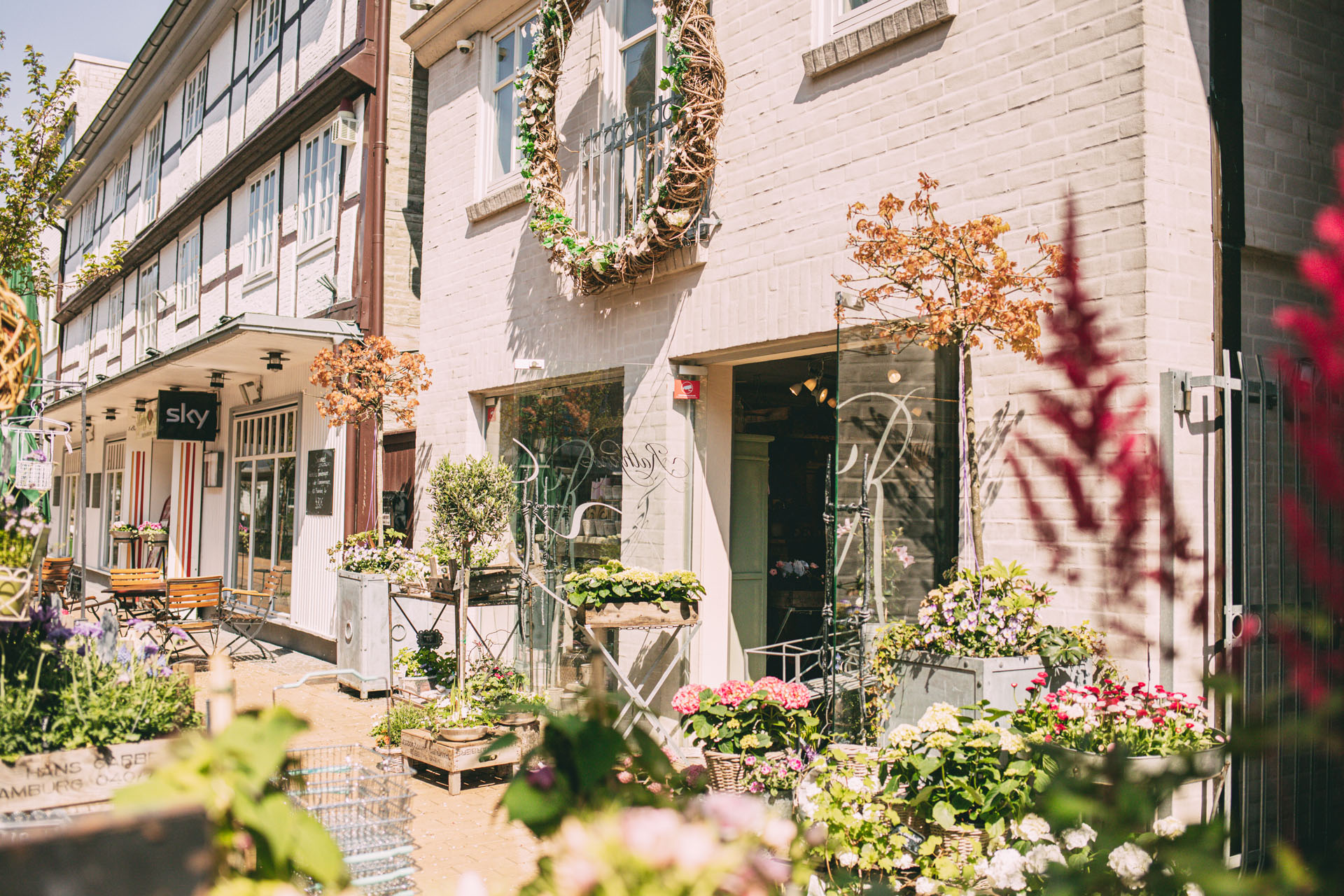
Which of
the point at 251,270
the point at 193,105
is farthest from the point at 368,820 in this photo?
the point at 193,105

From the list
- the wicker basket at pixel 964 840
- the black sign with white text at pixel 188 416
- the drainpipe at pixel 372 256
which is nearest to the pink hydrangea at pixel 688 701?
the wicker basket at pixel 964 840

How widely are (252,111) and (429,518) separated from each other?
Answer: 8.47 metres

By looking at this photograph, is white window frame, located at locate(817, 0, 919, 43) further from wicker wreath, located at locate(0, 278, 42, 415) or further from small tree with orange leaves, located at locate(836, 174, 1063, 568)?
wicker wreath, located at locate(0, 278, 42, 415)

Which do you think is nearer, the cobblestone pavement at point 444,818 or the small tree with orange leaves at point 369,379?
the cobblestone pavement at point 444,818

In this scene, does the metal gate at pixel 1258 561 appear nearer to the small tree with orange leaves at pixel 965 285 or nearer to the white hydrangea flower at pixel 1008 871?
the small tree with orange leaves at pixel 965 285

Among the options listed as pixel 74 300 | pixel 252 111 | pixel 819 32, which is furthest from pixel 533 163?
pixel 74 300

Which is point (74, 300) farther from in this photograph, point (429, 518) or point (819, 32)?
point (819, 32)

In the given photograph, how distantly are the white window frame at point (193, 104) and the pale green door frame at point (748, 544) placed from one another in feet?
44.6

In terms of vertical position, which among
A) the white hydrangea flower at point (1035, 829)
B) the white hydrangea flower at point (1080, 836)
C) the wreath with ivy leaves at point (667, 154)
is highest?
the wreath with ivy leaves at point (667, 154)

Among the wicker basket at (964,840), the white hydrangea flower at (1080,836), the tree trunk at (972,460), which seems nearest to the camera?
the white hydrangea flower at (1080,836)

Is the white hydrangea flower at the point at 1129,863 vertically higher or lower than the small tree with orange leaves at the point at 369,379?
lower

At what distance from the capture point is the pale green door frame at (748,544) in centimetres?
704

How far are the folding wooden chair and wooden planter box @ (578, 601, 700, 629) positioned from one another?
18.3 feet

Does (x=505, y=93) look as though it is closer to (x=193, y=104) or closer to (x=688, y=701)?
(x=688, y=701)
